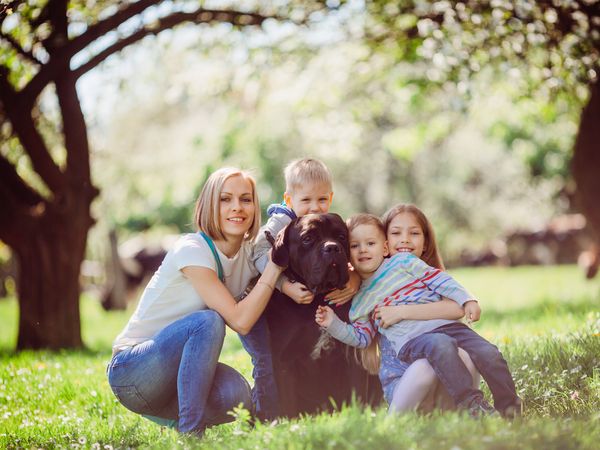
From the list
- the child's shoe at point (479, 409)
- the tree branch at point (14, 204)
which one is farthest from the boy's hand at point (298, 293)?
the tree branch at point (14, 204)

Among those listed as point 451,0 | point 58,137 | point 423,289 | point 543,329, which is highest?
A: point 451,0

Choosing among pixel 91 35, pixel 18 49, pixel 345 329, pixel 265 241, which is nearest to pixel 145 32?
pixel 91 35

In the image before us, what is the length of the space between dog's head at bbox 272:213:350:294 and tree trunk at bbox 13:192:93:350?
5222 mm

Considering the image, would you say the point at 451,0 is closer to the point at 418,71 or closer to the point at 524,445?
the point at 418,71

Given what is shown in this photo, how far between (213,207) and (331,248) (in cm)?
88

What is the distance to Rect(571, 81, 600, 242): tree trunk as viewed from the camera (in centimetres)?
882

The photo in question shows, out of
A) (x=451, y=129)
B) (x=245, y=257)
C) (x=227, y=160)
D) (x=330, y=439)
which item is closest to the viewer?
(x=330, y=439)

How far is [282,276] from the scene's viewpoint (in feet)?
12.4

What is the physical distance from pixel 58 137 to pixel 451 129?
337 inches

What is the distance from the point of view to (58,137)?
1050 centimetres

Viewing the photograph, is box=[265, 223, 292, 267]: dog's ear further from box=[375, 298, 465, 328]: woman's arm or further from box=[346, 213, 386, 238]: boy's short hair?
box=[375, 298, 465, 328]: woman's arm

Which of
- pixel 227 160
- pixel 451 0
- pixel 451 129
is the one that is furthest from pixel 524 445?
pixel 227 160

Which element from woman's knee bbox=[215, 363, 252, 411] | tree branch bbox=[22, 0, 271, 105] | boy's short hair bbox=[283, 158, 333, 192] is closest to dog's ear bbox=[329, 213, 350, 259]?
boy's short hair bbox=[283, 158, 333, 192]

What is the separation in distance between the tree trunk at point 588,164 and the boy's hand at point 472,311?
6199 millimetres
